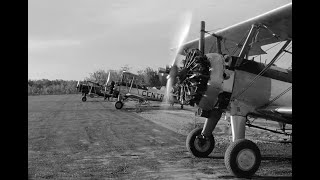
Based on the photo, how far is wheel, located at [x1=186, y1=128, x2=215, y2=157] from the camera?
6.71m

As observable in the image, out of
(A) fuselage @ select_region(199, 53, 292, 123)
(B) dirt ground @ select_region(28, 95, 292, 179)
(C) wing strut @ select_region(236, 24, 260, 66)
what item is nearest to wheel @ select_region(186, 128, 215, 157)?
(B) dirt ground @ select_region(28, 95, 292, 179)

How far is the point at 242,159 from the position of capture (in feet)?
16.7

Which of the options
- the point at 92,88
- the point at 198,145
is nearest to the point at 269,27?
the point at 198,145

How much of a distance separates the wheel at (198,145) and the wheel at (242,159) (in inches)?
64.1

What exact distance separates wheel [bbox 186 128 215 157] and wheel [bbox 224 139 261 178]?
1.63m

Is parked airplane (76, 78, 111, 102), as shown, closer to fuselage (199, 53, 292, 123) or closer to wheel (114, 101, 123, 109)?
wheel (114, 101, 123, 109)

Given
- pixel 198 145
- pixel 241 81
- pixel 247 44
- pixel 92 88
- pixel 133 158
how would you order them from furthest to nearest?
1. pixel 92 88
2. pixel 198 145
3. pixel 133 158
4. pixel 247 44
5. pixel 241 81

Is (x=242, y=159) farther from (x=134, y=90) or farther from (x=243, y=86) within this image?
(x=134, y=90)

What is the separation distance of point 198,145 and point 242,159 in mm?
1780
